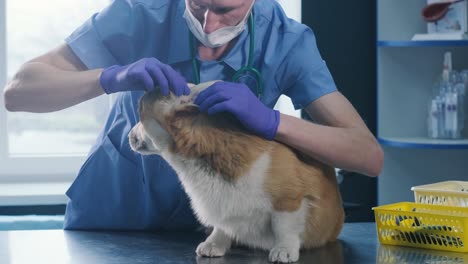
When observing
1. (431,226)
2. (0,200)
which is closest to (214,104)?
(431,226)

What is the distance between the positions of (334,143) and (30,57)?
206 cm

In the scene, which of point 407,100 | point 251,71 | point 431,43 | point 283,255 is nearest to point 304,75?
point 251,71

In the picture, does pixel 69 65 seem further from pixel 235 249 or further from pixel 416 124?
pixel 416 124

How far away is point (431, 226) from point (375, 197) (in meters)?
1.79

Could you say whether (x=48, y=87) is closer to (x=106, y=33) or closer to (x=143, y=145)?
(x=106, y=33)

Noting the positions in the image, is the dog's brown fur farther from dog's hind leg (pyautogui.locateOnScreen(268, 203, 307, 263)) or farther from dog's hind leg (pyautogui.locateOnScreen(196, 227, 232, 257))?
dog's hind leg (pyautogui.locateOnScreen(196, 227, 232, 257))

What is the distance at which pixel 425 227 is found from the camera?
1553 mm

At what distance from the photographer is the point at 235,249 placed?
155 centimetres

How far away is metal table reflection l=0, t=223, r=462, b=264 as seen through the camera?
1466 mm

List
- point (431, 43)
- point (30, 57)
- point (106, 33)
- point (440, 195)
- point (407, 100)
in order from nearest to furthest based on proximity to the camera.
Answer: point (440, 195), point (106, 33), point (431, 43), point (407, 100), point (30, 57)

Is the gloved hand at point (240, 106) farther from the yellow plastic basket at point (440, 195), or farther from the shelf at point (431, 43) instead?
the shelf at point (431, 43)

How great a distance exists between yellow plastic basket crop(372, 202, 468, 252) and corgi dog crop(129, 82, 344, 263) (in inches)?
6.3

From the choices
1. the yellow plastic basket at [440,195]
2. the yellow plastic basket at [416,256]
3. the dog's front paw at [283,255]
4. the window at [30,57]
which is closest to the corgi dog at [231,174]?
the dog's front paw at [283,255]

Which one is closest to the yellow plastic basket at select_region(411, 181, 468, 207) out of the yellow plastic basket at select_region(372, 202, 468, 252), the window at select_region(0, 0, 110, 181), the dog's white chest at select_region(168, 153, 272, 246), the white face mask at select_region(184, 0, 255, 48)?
the yellow plastic basket at select_region(372, 202, 468, 252)
